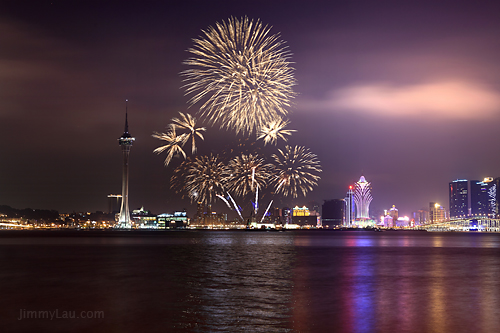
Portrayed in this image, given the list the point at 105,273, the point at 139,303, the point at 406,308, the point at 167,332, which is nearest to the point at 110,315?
the point at 139,303

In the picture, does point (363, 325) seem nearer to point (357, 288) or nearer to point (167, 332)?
point (167, 332)

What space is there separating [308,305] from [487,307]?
373 inches

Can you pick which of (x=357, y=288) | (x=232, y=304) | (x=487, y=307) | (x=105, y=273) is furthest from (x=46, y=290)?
(x=487, y=307)

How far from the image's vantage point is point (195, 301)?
2575 centimetres

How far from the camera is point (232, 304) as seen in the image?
2444cm

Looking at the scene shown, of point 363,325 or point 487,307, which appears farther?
point 487,307

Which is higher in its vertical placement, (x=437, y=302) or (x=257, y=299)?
(x=257, y=299)

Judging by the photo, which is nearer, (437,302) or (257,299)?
(257,299)

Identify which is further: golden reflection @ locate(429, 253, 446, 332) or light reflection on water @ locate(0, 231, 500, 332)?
golden reflection @ locate(429, 253, 446, 332)

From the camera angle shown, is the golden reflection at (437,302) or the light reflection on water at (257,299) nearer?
the light reflection on water at (257,299)

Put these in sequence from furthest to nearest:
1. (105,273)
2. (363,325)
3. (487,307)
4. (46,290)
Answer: (105,273) → (46,290) → (487,307) → (363,325)

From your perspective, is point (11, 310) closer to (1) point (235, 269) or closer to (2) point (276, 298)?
(2) point (276, 298)

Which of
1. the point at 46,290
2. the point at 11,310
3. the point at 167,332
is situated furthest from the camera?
the point at 46,290

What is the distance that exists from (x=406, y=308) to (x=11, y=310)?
19743 millimetres
